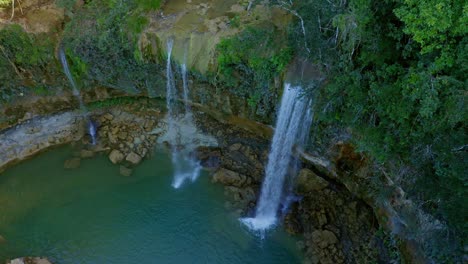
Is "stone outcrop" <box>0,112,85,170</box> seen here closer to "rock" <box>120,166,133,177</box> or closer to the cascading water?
the cascading water

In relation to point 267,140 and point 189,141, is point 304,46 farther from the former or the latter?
point 189,141

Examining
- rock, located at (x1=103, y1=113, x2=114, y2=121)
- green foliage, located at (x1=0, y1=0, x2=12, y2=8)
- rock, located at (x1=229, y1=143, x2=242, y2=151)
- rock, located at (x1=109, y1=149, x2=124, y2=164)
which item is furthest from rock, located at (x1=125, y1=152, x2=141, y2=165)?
green foliage, located at (x1=0, y1=0, x2=12, y2=8)

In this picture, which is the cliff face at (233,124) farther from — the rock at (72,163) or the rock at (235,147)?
the rock at (72,163)

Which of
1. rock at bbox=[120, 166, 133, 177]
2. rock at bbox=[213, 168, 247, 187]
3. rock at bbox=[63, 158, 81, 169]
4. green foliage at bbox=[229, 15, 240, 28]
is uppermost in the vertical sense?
green foliage at bbox=[229, 15, 240, 28]

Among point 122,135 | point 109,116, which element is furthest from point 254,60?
point 109,116

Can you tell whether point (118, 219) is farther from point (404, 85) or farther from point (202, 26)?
point (404, 85)

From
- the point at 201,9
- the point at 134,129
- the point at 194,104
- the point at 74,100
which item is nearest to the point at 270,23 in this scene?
the point at 201,9
